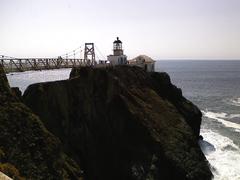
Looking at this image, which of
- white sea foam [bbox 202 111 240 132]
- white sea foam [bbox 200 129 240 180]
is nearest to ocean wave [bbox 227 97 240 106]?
white sea foam [bbox 202 111 240 132]

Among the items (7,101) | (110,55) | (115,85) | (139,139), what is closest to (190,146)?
(139,139)

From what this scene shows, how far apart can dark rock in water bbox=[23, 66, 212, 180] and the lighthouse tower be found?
15.1 metres

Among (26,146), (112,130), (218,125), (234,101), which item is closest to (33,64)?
(112,130)

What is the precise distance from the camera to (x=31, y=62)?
129ft

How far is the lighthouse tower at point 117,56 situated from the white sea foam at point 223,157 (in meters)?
14.8

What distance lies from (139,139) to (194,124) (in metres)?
14.3

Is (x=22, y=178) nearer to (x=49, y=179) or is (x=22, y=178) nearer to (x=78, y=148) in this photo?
(x=49, y=179)

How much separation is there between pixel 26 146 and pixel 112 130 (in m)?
11.5

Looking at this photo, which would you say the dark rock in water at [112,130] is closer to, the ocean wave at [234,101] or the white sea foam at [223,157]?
the white sea foam at [223,157]

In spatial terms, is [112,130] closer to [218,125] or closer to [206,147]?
[206,147]

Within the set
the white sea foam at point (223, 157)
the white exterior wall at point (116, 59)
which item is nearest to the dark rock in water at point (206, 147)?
the white sea foam at point (223, 157)

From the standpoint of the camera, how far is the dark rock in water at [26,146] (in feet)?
73.0

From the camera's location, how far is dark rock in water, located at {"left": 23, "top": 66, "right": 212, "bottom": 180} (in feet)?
103

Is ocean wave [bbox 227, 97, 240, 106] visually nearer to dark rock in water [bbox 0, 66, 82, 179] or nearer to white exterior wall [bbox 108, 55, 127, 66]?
white exterior wall [bbox 108, 55, 127, 66]
